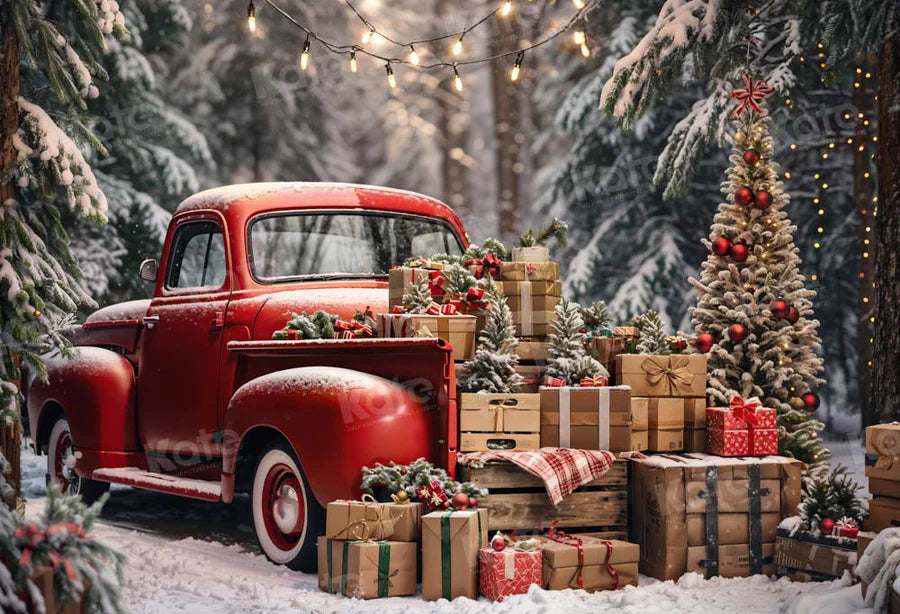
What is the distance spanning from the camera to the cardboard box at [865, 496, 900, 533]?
18.6 ft

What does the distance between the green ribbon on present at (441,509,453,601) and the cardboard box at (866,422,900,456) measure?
2.18 metres

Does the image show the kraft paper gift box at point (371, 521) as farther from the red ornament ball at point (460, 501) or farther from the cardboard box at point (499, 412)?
the cardboard box at point (499, 412)

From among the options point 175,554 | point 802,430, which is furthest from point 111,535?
point 802,430

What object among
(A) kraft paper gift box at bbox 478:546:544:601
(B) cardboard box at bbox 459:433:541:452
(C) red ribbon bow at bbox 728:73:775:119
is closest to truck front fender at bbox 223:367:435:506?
(B) cardboard box at bbox 459:433:541:452

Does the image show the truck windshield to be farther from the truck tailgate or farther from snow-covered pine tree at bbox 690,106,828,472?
snow-covered pine tree at bbox 690,106,828,472

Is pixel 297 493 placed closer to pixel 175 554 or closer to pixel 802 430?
pixel 175 554

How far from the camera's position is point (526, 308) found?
7.28 m

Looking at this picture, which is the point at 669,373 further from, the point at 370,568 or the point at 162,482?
the point at 162,482

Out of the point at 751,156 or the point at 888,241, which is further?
the point at 888,241

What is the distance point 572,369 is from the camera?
6.94 metres

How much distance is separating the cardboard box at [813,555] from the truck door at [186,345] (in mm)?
3644

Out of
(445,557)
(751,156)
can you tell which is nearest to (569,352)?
(445,557)

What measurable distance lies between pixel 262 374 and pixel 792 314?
361 centimetres

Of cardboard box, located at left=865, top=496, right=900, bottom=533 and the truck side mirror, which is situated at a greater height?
the truck side mirror
